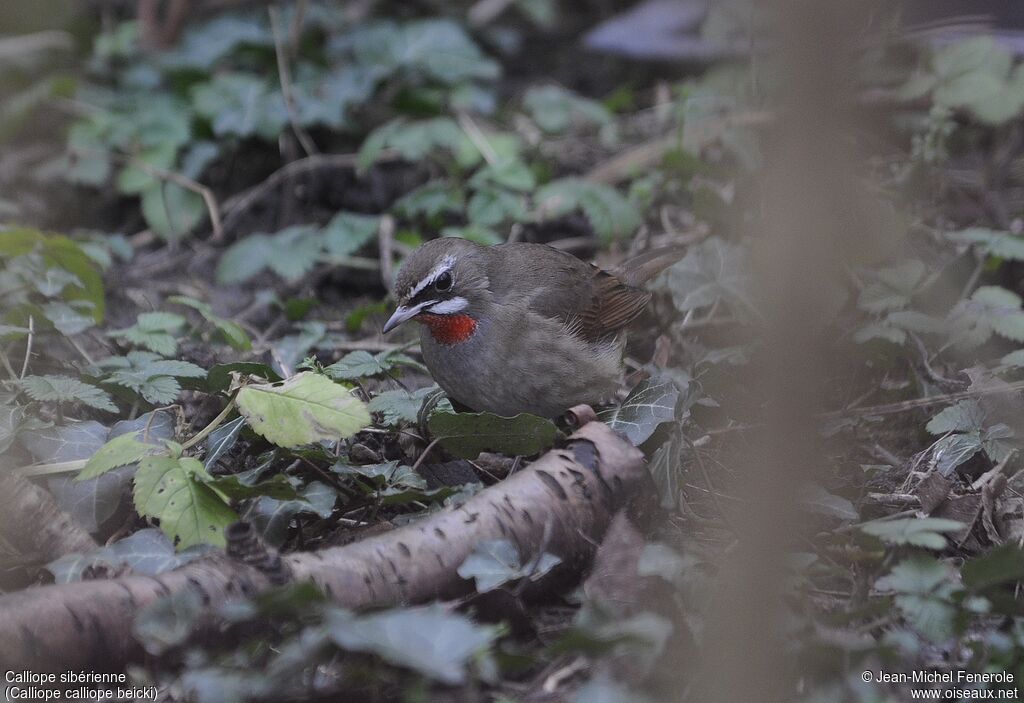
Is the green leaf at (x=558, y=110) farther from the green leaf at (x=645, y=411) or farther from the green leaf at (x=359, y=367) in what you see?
the green leaf at (x=645, y=411)

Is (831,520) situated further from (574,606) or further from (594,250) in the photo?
(594,250)

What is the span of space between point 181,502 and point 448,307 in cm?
169

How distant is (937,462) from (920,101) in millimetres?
3612

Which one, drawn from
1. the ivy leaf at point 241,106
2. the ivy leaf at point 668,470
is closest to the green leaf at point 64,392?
the ivy leaf at point 668,470

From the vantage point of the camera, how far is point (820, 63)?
1.74 meters

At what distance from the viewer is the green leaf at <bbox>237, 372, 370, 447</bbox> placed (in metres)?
3.71

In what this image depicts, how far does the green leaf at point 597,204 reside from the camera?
6.55 metres

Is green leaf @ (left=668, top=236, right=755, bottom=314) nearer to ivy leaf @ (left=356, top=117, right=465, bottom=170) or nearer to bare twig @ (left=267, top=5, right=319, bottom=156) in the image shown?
ivy leaf @ (left=356, top=117, right=465, bottom=170)

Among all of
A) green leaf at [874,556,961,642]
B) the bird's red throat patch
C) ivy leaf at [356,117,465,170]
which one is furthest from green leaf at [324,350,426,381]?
ivy leaf at [356,117,465,170]

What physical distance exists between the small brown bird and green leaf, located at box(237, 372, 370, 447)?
0.85 metres

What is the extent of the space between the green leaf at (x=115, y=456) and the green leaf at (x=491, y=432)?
108cm

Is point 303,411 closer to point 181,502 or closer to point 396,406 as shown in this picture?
point 181,502

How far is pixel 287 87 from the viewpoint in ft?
25.5

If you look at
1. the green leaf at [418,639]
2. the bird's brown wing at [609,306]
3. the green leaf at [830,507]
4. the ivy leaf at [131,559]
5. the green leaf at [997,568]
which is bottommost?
the green leaf at [830,507]
